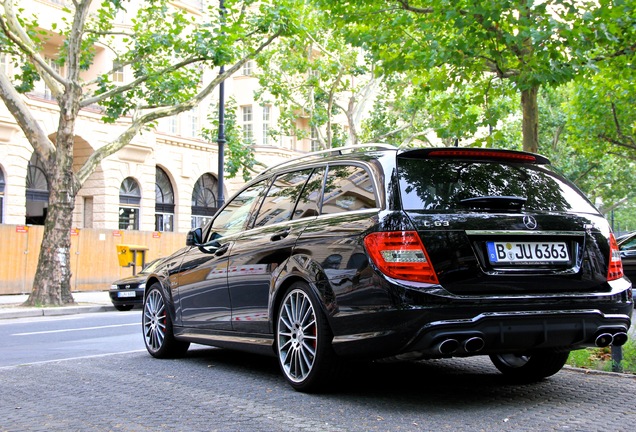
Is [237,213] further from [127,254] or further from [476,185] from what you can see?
[127,254]

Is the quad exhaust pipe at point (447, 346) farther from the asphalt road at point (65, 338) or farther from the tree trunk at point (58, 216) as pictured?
the tree trunk at point (58, 216)

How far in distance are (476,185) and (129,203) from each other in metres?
30.5

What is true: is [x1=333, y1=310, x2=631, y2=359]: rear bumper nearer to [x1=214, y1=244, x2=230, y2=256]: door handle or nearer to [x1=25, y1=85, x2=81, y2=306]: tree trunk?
[x1=214, y1=244, x2=230, y2=256]: door handle

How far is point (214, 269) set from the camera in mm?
7324

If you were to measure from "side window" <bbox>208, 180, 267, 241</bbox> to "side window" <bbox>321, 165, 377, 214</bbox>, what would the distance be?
4.03ft

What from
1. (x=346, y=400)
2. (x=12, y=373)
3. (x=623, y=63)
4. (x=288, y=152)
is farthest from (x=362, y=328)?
(x=288, y=152)

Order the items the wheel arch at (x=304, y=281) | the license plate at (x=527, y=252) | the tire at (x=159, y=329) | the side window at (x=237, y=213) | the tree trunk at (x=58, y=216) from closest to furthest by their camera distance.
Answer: the license plate at (x=527, y=252)
the wheel arch at (x=304, y=281)
the side window at (x=237, y=213)
the tire at (x=159, y=329)
the tree trunk at (x=58, y=216)

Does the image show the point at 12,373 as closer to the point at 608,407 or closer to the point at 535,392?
the point at 535,392

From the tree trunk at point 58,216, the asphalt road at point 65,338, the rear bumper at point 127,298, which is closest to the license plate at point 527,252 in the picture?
the asphalt road at point 65,338

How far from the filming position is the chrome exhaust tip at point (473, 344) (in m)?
5.07

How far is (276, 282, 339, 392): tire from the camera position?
5.67 metres

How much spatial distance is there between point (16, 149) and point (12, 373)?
77.7 feet

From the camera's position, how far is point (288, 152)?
1708 inches

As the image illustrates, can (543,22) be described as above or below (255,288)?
above
